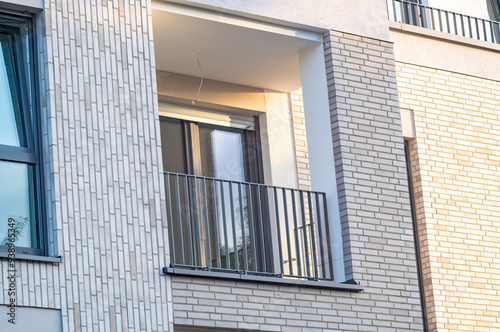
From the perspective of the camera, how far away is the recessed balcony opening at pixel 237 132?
1104 centimetres

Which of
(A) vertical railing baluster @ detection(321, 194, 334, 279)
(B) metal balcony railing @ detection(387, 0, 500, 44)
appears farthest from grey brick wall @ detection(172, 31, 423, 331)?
(B) metal balcony railing @ detection(387, 0, 500, 44)

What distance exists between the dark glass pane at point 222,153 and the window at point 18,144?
382 centimetres

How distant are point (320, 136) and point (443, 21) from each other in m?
3.56

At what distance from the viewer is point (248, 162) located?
42.6 feet

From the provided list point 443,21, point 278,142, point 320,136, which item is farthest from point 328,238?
point 443,21

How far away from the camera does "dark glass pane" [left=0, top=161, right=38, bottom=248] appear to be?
8.60 meters

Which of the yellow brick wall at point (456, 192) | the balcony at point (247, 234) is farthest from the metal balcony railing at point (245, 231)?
the yellow brick wall at point (456, 192)

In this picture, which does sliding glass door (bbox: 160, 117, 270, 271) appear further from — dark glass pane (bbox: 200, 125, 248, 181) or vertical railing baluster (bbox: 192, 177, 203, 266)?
vertical railing baluster (bbox: 192, 177, 203, 266)

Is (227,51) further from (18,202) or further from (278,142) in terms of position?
(18,202)

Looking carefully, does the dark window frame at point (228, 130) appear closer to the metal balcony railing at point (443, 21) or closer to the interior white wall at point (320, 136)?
the interior white wall at point (320, 136)

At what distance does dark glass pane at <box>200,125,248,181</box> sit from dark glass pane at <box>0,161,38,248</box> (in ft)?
13.1

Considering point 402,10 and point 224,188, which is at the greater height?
A: point 402,10

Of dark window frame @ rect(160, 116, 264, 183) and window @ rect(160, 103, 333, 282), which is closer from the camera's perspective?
window @ rect(160, 103, 333, 282)

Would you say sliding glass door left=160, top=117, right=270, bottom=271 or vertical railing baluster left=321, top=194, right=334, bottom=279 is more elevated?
sliding glass door left=160, top=117, right=270, bottom=271
